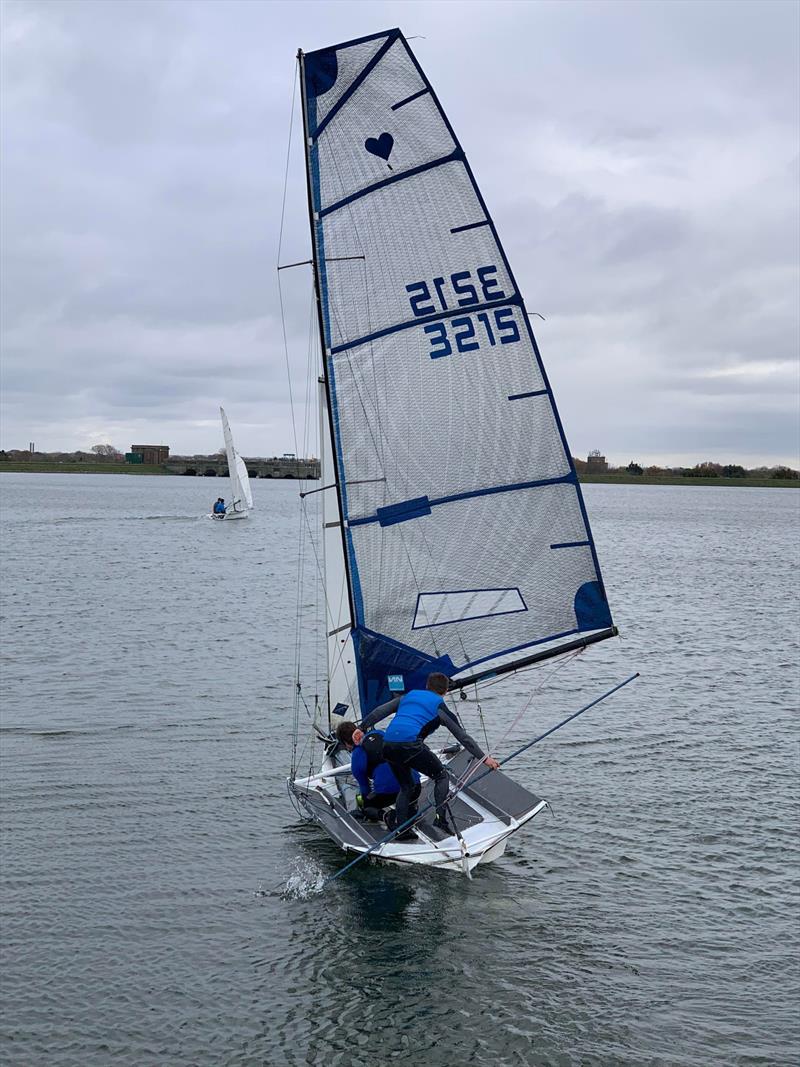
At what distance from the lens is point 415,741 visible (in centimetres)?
1238

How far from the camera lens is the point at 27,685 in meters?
23.2

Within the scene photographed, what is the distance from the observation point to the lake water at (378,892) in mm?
9859

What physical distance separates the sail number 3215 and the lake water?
685 cm

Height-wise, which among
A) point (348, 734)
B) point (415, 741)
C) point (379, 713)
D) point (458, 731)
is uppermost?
point (379, 713)

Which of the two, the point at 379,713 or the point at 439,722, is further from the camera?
the point at 379,713

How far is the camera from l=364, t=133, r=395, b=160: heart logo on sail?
1321cm

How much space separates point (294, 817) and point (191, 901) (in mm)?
3239

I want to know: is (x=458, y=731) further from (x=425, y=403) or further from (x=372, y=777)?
(x=425, y=403)

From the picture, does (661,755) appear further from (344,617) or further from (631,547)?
(631,547)

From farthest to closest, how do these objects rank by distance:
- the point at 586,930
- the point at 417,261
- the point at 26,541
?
the point at 26,541
the point at 417,261
the point at 586,930

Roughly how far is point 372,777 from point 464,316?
5.98 m

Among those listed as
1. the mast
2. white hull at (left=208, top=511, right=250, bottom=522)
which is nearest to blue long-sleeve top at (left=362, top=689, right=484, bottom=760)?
the mast

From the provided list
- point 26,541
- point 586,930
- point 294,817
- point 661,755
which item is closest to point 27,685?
point 294,817

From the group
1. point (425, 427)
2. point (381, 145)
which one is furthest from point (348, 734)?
point (381, 145)
